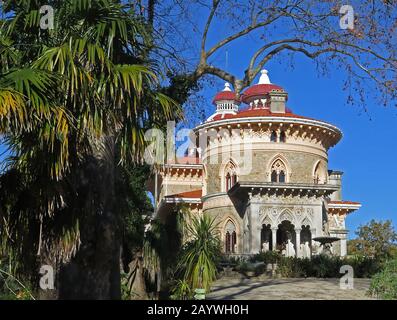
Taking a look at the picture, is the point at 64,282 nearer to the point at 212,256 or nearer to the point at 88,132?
the point at 88,132

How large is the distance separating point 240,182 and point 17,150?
84.5ft

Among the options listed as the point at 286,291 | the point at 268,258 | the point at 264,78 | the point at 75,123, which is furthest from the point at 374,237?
the point at 75,123

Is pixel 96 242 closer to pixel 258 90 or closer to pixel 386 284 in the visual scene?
pixel 386 284

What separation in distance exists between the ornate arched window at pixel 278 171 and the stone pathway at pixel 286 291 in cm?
1693

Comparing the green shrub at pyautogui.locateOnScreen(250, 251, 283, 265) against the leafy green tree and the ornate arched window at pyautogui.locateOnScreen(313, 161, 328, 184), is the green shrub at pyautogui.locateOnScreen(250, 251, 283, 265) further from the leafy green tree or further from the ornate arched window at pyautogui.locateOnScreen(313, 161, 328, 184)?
the leafy green tree

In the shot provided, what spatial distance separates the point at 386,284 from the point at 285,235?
21.7 metres

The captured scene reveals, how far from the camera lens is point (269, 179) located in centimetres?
3631

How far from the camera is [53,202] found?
779cm

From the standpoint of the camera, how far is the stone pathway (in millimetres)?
15102

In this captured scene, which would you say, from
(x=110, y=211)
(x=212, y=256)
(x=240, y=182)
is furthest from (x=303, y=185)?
(x=110, y=211)

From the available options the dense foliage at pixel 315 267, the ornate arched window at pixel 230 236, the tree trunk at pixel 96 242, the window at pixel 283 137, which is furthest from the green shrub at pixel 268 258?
the tree trunk at pixel 96 242

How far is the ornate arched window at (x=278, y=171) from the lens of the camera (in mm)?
36656

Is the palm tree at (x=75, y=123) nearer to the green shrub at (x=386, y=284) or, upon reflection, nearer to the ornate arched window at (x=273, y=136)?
the green shrub at (x=386, y=284)
